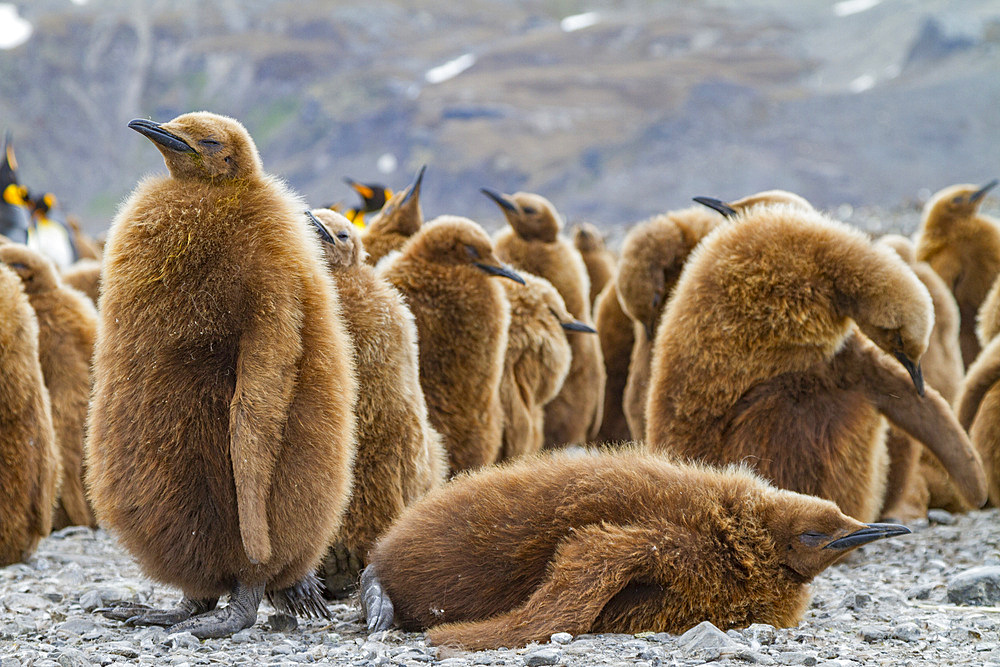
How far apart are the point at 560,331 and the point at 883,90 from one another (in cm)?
5695

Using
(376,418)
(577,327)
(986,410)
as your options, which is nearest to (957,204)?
(986,410)

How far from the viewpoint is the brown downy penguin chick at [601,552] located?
10.5 ft

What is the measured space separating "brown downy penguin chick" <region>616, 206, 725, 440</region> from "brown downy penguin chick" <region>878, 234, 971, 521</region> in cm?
100

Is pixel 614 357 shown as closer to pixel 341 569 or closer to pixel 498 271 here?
pixel 498 271

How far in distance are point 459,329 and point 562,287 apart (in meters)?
2.67

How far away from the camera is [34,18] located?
99000mm

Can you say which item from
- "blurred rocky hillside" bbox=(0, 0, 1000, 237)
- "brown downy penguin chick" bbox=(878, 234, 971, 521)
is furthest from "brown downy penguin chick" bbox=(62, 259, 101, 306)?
"blurred rocky hillside" bbox=(0, 0, 1000, 237)

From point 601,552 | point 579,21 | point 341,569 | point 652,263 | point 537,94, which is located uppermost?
point 652,263

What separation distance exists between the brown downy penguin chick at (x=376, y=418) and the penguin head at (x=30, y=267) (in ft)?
7.36

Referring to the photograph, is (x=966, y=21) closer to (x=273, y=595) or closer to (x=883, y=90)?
(x=883, y=90)

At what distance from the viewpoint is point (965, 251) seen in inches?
329

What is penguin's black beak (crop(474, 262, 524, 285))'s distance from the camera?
500 cm

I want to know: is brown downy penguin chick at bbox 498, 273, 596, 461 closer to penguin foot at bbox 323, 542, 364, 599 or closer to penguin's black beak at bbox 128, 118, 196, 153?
penguin foot at bbox 323, 542, 364, 599

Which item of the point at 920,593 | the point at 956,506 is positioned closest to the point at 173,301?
the point at 920,593
